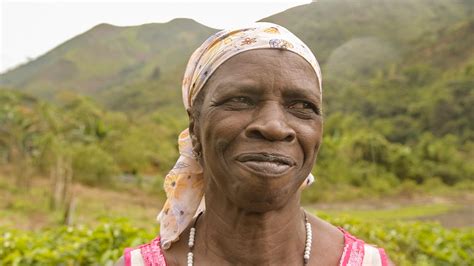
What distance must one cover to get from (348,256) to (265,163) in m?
0.40

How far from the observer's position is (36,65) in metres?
62.8

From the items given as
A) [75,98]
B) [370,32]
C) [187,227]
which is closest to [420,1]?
[370,32]

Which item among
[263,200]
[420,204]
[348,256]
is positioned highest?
[263,200]

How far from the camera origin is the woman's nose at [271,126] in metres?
1.26

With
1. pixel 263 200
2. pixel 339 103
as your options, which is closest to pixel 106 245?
pixel 263 200

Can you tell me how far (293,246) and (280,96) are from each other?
404 mm

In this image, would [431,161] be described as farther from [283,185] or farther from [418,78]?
[283,185]

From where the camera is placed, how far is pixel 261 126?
127 centimetres

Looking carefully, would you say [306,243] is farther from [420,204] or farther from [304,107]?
[420,204]

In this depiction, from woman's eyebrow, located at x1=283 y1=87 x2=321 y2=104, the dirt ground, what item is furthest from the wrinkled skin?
the dirt ground

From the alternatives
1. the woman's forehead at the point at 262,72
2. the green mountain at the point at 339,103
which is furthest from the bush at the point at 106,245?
the woman's forehead at the point at 262,72

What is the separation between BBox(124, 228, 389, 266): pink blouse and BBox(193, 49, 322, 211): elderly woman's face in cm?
27

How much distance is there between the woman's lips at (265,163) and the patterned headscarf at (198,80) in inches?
9.7

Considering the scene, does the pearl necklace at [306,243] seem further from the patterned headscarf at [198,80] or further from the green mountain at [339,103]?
the green mountain at [339,103]
